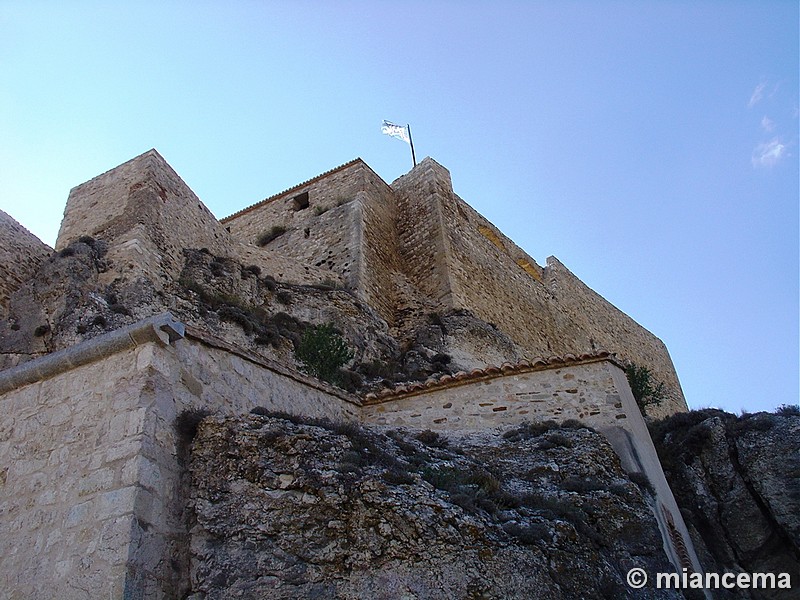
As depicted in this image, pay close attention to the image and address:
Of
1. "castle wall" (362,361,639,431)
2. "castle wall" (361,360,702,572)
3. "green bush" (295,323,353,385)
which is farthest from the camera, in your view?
"green bush" (295,323,353,385)

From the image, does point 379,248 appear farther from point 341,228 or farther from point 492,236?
point 492,236

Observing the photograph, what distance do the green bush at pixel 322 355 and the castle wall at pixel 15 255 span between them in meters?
5.55

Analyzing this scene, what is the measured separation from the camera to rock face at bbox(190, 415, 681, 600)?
209 inches

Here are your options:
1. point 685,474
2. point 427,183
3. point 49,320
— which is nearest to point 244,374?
point 49,320

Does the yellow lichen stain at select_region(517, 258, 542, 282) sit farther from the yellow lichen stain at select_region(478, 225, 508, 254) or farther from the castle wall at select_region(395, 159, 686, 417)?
the yellow lichen stain at select_region(478, 225, 508, 254)

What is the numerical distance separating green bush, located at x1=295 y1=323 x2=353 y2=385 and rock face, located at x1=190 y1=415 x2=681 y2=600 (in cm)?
519

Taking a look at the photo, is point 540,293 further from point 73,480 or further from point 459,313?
point 73,480

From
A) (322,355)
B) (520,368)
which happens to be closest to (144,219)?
(322,355)

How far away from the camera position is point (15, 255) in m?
13.8

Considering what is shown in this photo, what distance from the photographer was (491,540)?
5625mm

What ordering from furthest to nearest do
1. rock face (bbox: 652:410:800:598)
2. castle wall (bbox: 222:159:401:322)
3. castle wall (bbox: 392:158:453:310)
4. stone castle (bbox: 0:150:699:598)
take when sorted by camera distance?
1. castle wall (bbox: 392:158:453:310)
2. castle wall (bbox: 222:159:401:322)
3. rock face (bbox: 652:410:800:598)
4. stone castle (bbox: 0:150:699:598)

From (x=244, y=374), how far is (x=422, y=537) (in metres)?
3.16

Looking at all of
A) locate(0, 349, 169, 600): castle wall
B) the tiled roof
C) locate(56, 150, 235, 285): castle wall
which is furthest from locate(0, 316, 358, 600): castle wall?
locate(56, 150, 235, 285): castle wall

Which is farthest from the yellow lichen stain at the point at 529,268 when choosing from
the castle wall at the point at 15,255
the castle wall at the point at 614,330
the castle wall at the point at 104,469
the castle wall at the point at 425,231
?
the castle wall at the point at 104,469
